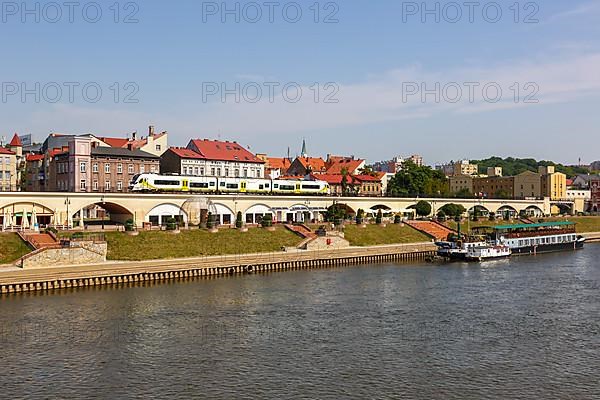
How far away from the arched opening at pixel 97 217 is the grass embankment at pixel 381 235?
103ft

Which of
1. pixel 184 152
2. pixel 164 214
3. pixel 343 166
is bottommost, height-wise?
pixel 164 214

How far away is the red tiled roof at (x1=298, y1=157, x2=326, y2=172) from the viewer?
612ft

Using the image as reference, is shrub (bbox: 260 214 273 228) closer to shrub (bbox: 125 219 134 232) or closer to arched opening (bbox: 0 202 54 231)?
shrub (bbox: 125 219 134 232)

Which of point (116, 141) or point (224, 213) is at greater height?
point (116, 141)

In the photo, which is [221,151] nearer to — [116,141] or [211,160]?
[211,160]

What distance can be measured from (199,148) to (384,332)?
96827 mm

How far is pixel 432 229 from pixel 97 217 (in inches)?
2163

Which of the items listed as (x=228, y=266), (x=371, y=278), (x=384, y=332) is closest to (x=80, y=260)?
(x=228, y=266)

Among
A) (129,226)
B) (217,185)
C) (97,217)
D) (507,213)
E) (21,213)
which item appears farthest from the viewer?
(507,213)

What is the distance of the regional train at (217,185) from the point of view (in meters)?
97.6

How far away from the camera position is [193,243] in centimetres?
8112

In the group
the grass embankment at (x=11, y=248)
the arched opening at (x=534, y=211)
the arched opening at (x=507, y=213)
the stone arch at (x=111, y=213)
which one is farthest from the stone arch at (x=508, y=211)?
the grass embankment at (x=11, y=248)

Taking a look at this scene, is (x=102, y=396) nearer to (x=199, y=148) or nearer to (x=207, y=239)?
(x=207, y=239)

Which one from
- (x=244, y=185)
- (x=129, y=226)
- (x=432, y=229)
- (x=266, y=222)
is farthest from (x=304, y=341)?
(x=432, y=229)
